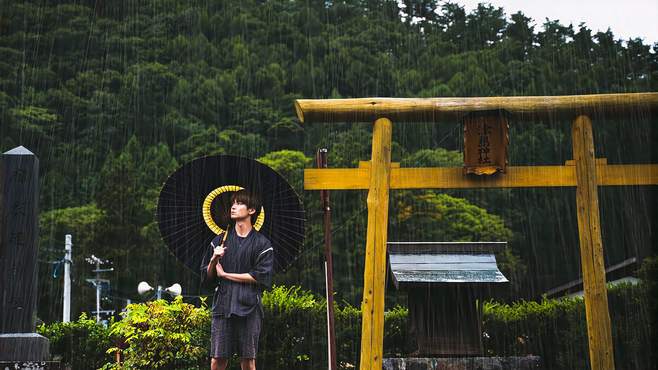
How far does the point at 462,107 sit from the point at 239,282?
2.98 meters

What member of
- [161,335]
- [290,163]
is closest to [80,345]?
[161,335]

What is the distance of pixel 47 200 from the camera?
121 feet

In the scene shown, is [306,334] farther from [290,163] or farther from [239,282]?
[290,163]

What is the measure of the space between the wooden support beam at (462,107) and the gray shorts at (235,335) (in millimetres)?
2293

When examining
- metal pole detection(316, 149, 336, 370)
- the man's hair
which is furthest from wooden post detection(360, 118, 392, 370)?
the man's hair

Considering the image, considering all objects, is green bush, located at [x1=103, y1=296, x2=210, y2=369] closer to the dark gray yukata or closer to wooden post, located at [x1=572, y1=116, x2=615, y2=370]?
the dark gray yukata

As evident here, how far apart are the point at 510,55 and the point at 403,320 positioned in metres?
33.8

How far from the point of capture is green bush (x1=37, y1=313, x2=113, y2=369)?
9609 mm

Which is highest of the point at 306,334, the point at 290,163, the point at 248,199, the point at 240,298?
the point at 290,163

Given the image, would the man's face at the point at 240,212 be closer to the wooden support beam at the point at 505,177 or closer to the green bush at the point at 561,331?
the wooden support beam at the point at 505,177

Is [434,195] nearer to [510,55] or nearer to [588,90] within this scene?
[588,90]

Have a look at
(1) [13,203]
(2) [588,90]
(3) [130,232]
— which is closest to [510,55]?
(2) [588,90]

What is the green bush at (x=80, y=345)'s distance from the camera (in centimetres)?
961

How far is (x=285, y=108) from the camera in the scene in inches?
1706
